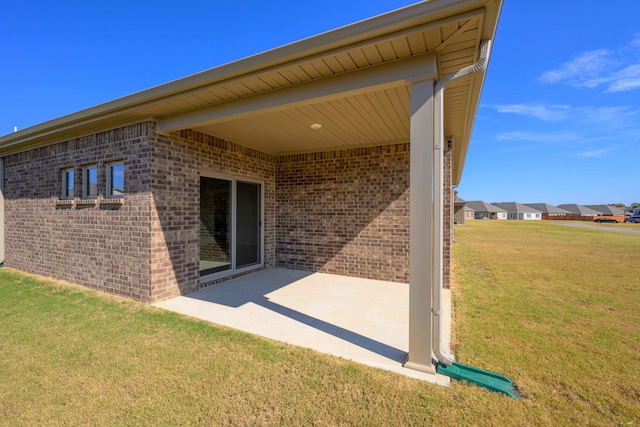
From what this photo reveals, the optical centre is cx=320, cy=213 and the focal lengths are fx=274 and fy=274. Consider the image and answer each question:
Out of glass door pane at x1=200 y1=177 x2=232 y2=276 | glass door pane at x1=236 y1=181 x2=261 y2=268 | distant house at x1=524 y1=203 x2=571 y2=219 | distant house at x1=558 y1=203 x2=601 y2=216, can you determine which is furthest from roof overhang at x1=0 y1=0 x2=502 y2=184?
distant house at x1=558 y1=203 x2=601 y2=216

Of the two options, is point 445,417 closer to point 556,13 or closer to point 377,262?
point 377,262

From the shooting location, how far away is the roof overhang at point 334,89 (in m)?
2.42

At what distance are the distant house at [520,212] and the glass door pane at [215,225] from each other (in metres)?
88.7

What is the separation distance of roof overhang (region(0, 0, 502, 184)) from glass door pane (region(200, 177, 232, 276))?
3.61 feet

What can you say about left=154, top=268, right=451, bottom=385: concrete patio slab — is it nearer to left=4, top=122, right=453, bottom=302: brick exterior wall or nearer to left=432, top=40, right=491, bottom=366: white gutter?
left=432, top=40, right=491, bottom=366: white gutter

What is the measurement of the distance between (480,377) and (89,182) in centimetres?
718

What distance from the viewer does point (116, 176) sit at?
5043 mm

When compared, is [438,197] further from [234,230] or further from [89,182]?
[89,182]

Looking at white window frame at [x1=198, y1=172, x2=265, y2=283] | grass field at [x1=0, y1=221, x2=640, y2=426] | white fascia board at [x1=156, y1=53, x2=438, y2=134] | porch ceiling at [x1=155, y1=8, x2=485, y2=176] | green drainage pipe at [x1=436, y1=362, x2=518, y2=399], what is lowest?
grass field at [x1=0, y1=221, x2=640, y2=426]

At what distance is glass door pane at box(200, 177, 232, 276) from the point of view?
5.58 metres

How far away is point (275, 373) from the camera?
2604mm

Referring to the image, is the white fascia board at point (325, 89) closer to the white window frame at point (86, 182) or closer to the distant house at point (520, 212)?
the white window frame at point (86, 182)

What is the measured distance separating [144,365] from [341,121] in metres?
4.25

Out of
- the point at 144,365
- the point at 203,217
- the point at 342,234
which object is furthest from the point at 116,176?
the point at 342,234
